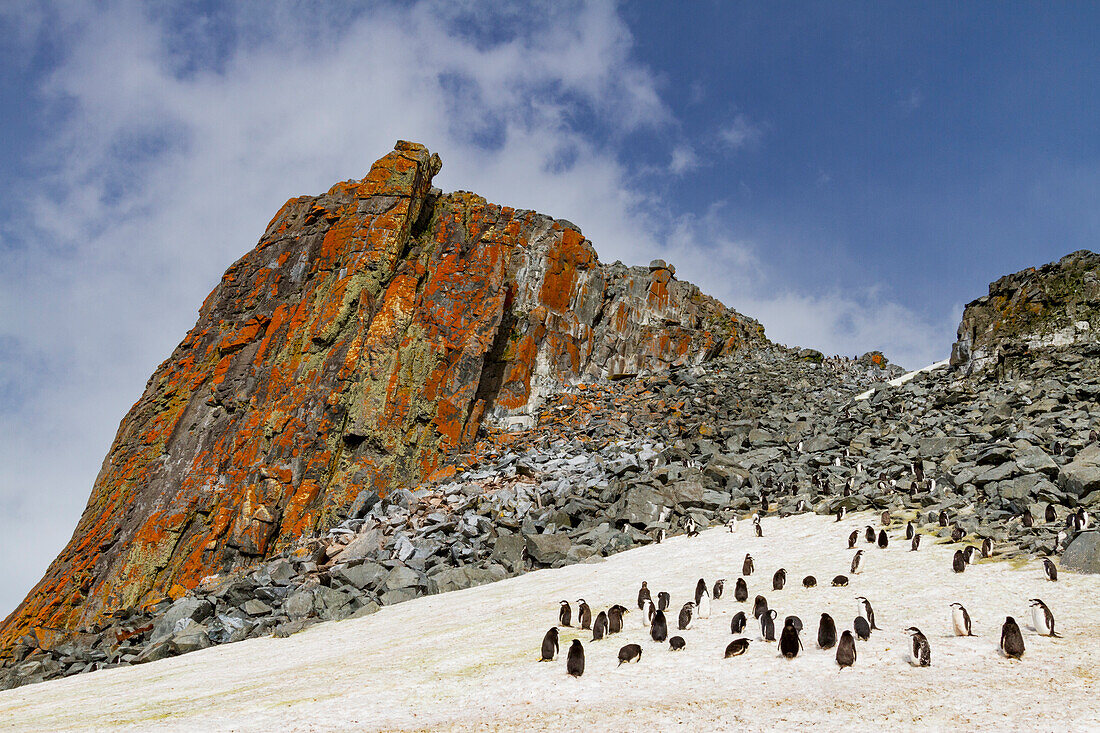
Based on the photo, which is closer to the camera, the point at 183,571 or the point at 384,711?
the point at 384,711

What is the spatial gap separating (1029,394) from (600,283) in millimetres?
30992

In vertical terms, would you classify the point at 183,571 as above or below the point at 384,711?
above

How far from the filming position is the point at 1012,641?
10.5 m

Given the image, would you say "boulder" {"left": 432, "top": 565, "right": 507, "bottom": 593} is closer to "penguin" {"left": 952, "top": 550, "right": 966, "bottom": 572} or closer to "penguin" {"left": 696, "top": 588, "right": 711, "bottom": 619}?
"penguin" {"left": 696, "top": 588, "right": 711, "bottom": 619}

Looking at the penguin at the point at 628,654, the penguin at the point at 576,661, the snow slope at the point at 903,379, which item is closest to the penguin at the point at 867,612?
the penguin at the point at 628,654

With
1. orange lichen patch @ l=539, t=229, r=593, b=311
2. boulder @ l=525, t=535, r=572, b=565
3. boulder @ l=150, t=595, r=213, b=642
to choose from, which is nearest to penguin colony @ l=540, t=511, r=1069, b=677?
boulder @ l=525, t=535, r=572, b=565

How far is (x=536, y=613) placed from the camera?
1753 cm

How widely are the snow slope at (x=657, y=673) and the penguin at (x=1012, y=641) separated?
0.18 m

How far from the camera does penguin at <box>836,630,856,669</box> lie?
10836mm

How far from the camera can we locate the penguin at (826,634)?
11.7 metres

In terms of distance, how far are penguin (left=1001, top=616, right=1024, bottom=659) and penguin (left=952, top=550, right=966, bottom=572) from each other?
487 centimetres

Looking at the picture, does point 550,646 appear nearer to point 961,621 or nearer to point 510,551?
point 961,621

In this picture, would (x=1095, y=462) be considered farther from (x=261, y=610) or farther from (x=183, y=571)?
(x=183, y=571)

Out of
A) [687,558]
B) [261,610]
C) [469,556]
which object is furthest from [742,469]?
[261,610]
